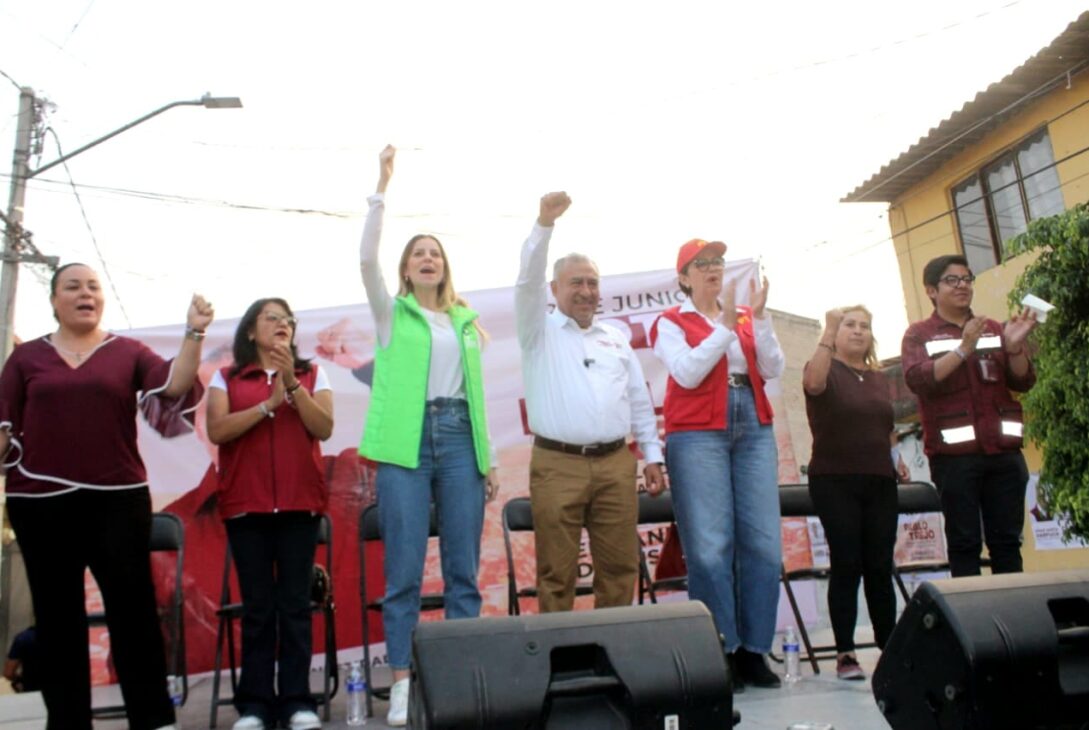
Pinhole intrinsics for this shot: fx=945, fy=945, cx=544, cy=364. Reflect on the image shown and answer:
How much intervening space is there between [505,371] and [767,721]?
298cm

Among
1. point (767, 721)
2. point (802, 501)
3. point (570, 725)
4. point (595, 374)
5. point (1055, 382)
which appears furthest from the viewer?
point (1055, 382)

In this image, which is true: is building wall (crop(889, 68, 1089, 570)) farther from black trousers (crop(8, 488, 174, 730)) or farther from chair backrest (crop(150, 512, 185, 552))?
black trousers (crop(8, 488, 174, 730))

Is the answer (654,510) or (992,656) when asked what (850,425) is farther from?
(992,656)

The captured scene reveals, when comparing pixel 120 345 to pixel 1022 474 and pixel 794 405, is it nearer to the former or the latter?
pixel 1022 474

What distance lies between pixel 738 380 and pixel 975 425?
3.31 ft

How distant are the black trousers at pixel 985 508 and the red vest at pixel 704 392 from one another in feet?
2.69

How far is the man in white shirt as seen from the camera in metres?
3.44

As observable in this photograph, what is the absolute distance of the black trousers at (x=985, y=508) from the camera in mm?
3758

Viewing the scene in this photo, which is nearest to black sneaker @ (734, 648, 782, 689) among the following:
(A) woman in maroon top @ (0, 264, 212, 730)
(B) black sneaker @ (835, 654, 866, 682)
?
(B) black sneaker @ (835, 654, 866, 682)

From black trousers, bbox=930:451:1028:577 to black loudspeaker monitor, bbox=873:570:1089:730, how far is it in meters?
1.44

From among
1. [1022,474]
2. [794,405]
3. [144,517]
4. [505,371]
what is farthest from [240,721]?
[794,405]

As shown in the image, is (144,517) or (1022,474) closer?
(144,517)

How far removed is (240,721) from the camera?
3123 millimetres

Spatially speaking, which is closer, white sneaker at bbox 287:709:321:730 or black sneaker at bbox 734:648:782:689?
white sneaker at bbox 287:709:321:730
